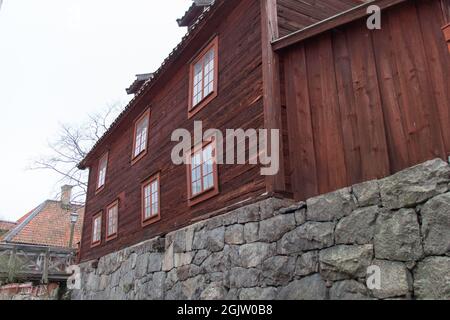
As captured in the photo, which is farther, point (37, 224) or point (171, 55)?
point (37, 224)

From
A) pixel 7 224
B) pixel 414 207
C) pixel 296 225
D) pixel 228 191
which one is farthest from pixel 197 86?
pixel 7 224

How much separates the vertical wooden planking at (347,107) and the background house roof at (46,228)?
74.3 ft

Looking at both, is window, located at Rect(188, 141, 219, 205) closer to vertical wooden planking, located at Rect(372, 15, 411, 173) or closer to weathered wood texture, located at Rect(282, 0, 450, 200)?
weathered wood texture, located at Rect(282, 0, 450, 200)

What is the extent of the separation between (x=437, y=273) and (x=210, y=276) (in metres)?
4.09

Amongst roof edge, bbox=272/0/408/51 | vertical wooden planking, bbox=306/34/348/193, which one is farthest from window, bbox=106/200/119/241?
vertical wooden planking, bbox=306/34/348/193

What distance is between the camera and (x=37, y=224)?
25.8m

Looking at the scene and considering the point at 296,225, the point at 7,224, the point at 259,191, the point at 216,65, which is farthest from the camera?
the point at 7,224

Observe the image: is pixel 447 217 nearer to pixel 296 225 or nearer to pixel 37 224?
pixel 296 225

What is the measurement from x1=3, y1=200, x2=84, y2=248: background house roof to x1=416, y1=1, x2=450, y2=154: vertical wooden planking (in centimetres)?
2395

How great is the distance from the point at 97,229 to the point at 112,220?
1825mm

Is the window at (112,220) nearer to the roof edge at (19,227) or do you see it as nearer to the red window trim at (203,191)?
the red window trim at (203,191)

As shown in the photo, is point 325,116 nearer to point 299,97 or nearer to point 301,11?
point 299,97

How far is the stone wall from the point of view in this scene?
4.32m

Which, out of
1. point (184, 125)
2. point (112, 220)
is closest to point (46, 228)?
point (112, 220)
